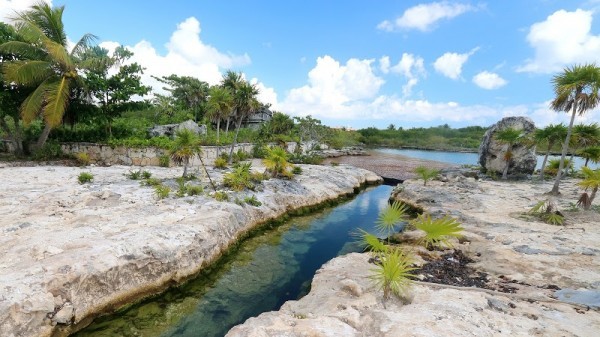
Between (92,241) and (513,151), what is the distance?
30.7m

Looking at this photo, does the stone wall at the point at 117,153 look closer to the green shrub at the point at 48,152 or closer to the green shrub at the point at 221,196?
the green shrub at the point at 48,152

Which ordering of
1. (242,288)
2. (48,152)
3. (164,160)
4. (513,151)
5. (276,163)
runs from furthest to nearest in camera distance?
(513,151), (164,160), (48,152), (276,163), (242,288)

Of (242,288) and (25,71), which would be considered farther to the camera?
(25,71)

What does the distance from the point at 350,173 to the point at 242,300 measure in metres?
18.6

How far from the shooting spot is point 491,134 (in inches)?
1101

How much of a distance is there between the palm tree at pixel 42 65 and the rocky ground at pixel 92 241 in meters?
4.23

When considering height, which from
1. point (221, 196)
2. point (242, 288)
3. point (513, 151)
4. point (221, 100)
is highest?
point (221, 100)

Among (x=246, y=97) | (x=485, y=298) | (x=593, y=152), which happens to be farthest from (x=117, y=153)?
(x=593, y=152)

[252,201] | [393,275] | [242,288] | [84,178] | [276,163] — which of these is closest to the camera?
[393,275]

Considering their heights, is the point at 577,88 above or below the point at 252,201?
above

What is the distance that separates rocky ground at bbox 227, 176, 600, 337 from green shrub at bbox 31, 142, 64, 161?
20.3 meters

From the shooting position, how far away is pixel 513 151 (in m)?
26.5

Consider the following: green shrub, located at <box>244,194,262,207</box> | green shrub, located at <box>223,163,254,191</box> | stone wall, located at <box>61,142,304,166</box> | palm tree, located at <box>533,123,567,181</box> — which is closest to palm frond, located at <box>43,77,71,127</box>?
stone wall, located at <box>61,142,304,166</box>

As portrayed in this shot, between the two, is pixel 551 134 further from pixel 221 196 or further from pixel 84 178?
pixel 84 178
